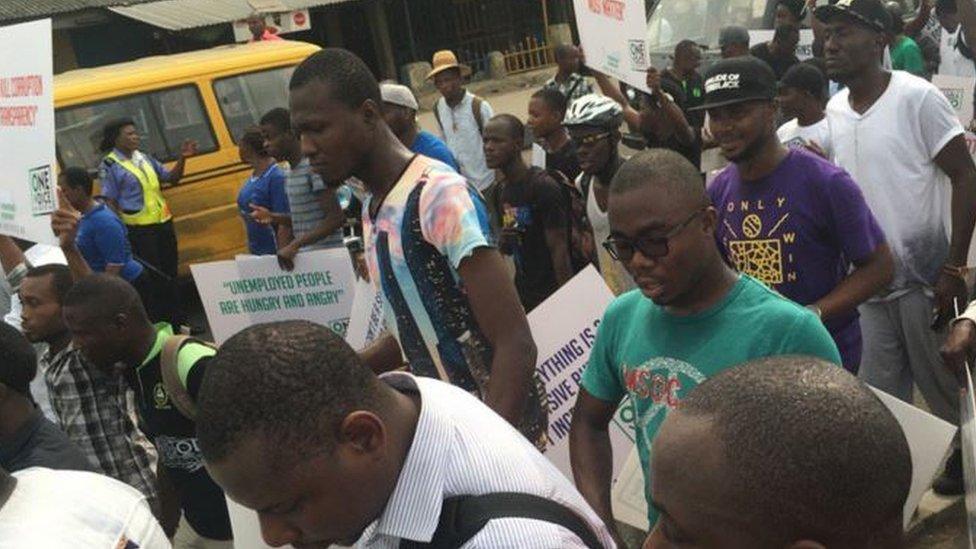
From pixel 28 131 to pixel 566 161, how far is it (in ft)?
8.52

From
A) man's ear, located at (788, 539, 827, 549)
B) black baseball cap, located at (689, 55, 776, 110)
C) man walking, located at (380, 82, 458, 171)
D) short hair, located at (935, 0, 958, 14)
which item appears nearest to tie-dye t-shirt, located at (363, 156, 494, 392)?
black baseball cap, located at (689, 55, 776, 110)

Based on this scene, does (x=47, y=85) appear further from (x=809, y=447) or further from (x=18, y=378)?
(x=809, y=447)

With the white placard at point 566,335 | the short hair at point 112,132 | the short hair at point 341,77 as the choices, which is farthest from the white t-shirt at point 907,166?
the short hair at point 112,132

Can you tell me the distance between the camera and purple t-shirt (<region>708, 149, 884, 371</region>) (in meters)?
3.17

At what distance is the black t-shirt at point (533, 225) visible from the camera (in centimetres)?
496

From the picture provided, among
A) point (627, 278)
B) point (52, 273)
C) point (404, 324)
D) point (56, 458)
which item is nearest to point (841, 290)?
point (404, 324)

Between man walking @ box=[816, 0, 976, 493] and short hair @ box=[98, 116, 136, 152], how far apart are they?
6.67m

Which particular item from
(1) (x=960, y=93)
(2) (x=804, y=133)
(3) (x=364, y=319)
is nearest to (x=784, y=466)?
(3) (x=364, y=319)

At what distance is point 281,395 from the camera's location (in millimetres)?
1628

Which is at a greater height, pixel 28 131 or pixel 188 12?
pixel 28 131

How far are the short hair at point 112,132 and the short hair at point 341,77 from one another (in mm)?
6774

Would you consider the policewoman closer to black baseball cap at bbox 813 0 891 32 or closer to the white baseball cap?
the white baseball cap

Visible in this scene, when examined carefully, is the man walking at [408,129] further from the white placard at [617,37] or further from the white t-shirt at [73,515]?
the white t-shirt at [73,515]

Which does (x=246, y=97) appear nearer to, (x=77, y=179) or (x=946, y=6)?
(x=77, y=179)
